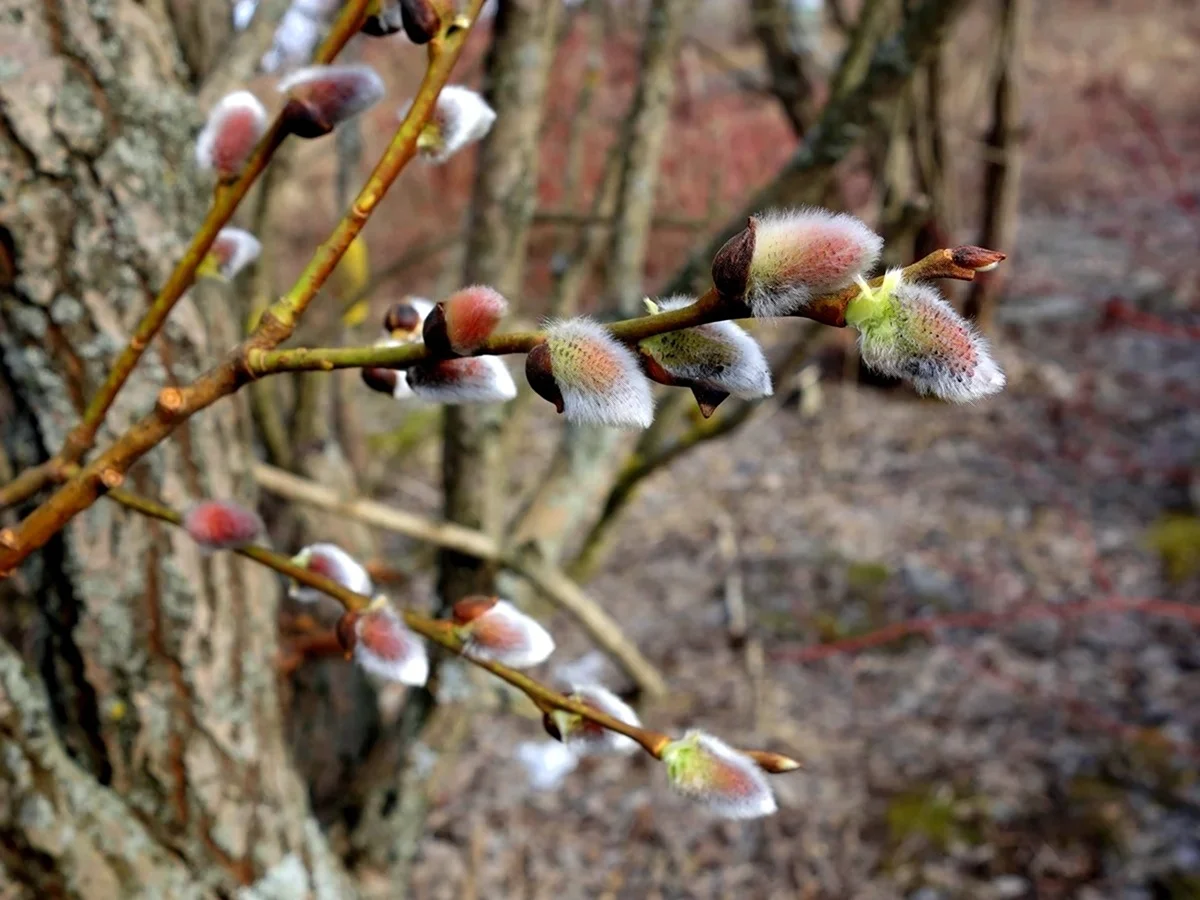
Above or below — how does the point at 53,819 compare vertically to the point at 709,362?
below

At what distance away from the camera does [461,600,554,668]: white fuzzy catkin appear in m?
0.62

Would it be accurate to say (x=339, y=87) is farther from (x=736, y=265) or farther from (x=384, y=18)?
(x=736, y=265)

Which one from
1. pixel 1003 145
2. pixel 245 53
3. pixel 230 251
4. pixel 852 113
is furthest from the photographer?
pixel 1003 145

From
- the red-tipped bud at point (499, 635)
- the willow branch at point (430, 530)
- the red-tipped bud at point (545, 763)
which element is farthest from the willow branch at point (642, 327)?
the red-tipped bud at point (545, 763)

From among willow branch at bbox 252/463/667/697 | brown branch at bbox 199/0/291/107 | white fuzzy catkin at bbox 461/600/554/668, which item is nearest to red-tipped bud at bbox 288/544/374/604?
white fuzzy catkin at bbox 461/600/554/668

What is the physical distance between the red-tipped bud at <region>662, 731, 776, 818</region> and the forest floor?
1.43 m

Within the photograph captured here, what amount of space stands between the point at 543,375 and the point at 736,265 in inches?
3.7

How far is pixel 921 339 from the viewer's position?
1.16 feet

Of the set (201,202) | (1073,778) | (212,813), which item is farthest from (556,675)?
(201,202)

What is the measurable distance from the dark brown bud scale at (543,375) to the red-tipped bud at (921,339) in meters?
0.12

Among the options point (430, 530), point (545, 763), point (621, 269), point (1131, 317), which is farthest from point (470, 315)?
point (1131, 317)

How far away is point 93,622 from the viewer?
36.0 inches

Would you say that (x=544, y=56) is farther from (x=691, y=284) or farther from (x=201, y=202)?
(x=201, y=202)

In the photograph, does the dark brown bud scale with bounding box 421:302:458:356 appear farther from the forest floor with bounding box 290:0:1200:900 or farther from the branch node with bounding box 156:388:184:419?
the forest floor with bounding box 290:0:1200:900
